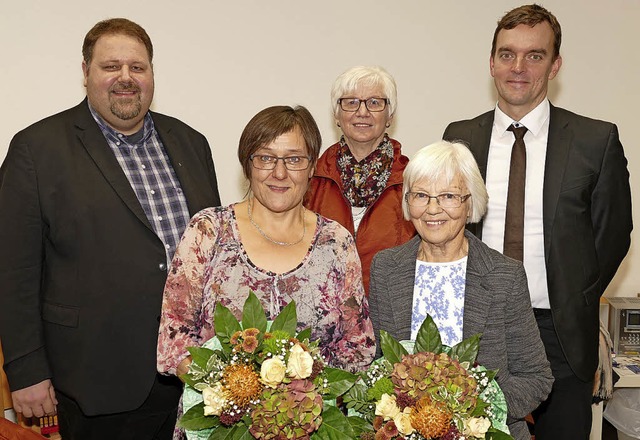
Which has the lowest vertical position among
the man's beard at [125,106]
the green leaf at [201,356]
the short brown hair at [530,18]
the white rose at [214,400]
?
the white rose at [214,400]

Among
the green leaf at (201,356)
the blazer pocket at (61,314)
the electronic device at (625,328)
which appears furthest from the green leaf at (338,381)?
the electronic device at (625,328)

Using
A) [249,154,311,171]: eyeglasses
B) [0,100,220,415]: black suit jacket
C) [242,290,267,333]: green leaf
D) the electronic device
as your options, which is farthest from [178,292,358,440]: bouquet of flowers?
the electronic device

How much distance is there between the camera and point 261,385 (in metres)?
1.79

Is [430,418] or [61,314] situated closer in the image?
[430,418]

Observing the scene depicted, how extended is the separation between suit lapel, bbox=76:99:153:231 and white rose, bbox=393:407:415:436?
Answer: 1273mm

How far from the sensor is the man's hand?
2678 millimetres

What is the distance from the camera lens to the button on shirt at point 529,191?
2.94 m

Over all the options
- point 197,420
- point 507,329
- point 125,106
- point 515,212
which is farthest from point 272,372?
point 515,212

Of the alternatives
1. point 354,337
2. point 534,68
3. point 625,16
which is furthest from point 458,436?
point 625,16

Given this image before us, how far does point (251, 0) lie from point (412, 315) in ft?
7.64

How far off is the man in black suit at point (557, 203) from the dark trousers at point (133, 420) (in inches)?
54.9

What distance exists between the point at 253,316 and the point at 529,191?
147 cm

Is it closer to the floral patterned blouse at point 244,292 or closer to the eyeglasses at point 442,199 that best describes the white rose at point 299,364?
the floral patterned blouse at point 244,292

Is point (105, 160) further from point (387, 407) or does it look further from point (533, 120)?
point (533, 120)
